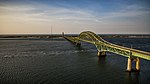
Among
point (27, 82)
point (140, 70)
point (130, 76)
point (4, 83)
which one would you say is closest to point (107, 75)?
point (130, 76)

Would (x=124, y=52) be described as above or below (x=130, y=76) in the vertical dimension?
above

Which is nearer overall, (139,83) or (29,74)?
(139,83)

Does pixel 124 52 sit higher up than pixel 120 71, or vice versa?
pixel 124 52

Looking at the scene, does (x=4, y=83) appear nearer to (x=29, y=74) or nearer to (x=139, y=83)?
(x=29, y=74)

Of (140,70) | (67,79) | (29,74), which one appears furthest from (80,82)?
(140,70)

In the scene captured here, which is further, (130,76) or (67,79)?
(130,76)

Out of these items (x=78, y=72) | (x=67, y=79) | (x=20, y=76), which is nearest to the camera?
(x=67, y=79)

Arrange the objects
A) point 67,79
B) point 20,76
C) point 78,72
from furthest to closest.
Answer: point 78,72 < point 20,76 < point 67,79

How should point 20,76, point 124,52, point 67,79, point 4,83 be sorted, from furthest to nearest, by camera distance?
point 124,52 → point 20,76 → point 67,79 → point 4,83

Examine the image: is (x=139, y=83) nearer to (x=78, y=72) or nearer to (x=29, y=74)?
(x=78, y=72)
